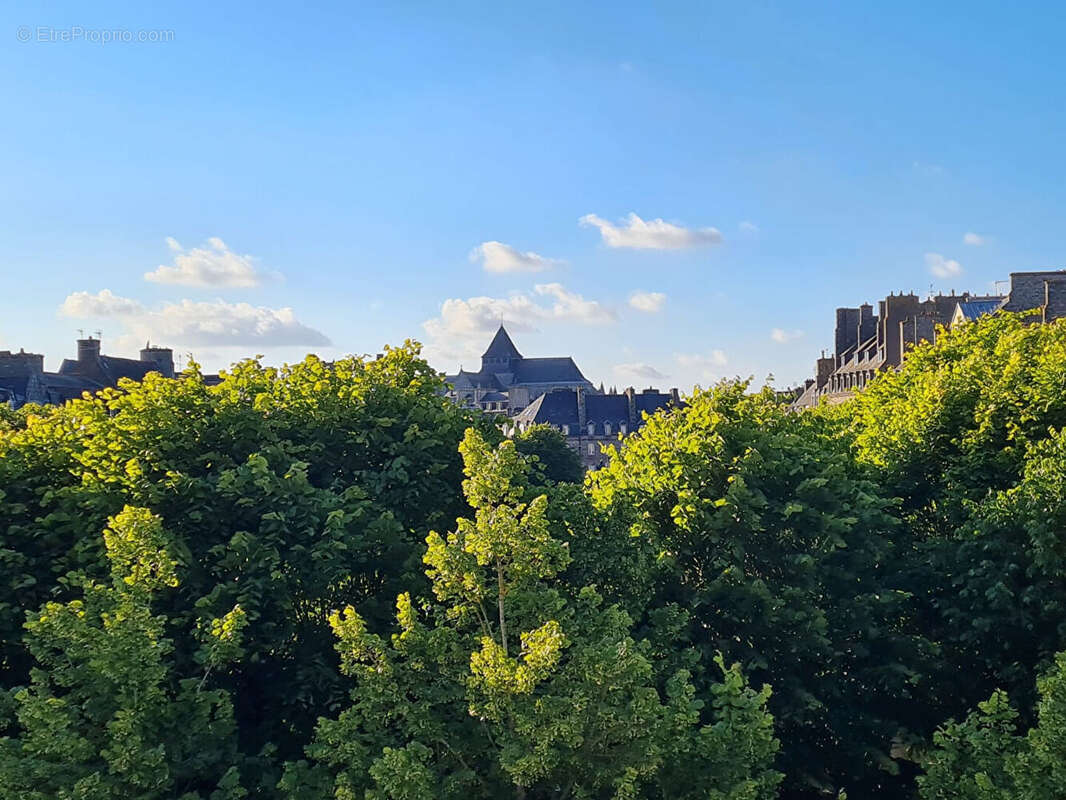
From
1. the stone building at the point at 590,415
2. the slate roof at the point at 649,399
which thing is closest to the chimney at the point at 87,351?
the stone building at the point at 590,415

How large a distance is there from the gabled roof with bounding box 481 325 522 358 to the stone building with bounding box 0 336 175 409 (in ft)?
345

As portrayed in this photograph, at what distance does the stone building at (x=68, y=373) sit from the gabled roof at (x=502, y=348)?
10522 cm

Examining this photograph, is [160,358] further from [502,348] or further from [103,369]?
[502,348]

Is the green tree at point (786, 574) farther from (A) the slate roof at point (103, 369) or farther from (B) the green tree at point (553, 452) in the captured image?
(A) the slate roof at point (103, 369)

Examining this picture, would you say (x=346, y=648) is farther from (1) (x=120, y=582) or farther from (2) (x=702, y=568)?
(2) (x=702, y=568)

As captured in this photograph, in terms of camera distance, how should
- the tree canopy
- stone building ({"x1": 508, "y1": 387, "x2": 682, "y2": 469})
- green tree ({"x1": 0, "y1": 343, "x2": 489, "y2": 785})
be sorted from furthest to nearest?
1. stone building ({"x1": 508, "y1": 387, "x2": 682, "y2": 469})
2. green tree ({"x1": 0, "y1": 343, "x2": 489, "y2": 785})
3. the tree canopy

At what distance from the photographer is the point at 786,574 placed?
66.1 feet

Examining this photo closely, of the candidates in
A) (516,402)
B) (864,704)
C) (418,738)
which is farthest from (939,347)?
(516,402)

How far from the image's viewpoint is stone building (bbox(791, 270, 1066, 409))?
42.3 metres

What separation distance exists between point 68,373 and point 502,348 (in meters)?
117

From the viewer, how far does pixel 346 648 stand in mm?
13250

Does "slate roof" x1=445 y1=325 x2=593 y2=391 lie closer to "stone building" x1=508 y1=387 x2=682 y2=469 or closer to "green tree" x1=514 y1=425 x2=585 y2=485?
"stone building" x1=508 y1=387 x2=682 y2=469

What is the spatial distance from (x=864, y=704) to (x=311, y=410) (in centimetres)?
1389

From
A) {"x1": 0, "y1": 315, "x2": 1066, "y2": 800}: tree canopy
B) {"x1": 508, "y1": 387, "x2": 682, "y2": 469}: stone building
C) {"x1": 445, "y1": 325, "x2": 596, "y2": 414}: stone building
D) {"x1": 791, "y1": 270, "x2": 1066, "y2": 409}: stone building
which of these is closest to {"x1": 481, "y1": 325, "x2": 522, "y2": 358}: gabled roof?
{"x1": 445, "y1": 325, "x2": 596, "y2": 414}: stone building
